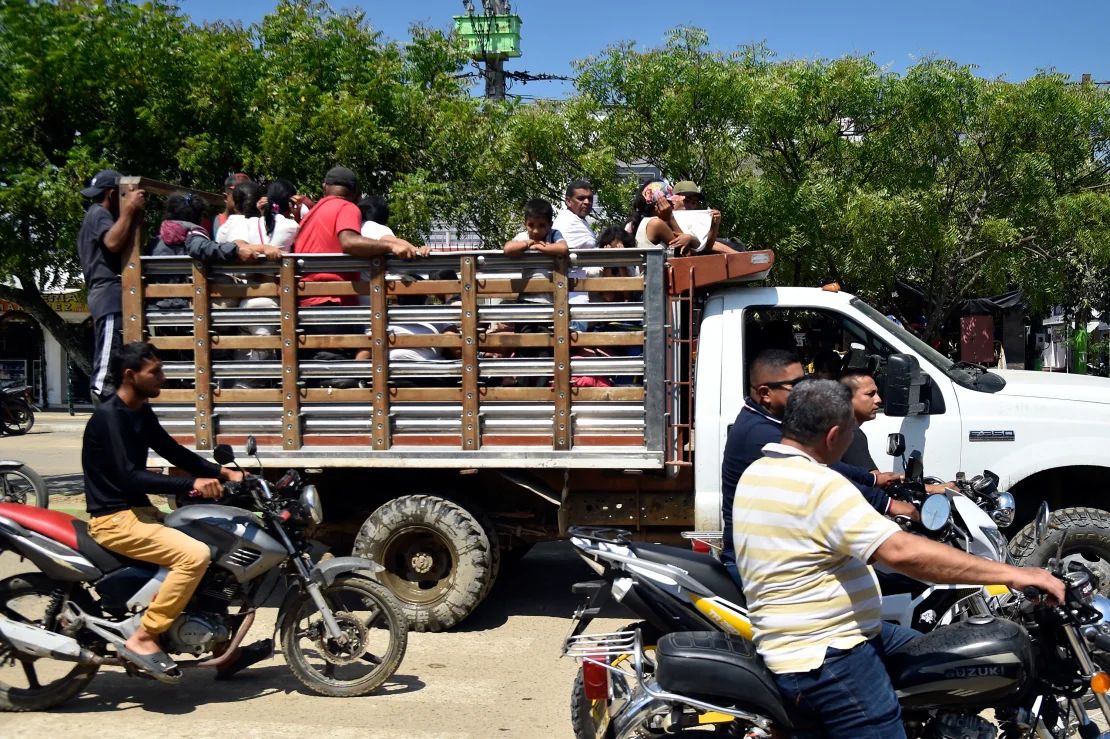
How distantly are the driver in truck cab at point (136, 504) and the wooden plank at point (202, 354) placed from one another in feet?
4.61

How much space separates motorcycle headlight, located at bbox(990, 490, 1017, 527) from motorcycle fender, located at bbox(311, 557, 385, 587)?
292cm

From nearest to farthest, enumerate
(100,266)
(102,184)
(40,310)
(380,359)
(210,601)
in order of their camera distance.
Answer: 1. (210,601)
2. (380,359)
3. (100,266)
4. (102,184)
5. (40,310)

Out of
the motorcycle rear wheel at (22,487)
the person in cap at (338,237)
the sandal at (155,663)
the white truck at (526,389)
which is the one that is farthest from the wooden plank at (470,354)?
the motorcycle rear wheel at (22,487)

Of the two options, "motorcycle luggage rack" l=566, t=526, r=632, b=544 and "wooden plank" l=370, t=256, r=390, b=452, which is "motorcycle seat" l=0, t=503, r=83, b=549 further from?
"motorcycle luggage rack" l=566, t=526, r=632, b=544

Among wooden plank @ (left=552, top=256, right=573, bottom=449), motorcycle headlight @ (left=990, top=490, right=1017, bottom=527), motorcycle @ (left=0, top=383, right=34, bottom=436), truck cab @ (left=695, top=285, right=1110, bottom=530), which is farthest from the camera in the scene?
motorcycle @ (left=0, top=383, right=34, bottom=436)

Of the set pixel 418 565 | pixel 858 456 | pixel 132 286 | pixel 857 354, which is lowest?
pixel 418 565

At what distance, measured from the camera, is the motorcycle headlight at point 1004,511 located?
459cm

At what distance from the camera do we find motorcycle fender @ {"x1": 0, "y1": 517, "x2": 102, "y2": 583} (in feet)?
16.5

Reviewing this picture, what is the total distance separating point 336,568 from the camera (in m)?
5.26

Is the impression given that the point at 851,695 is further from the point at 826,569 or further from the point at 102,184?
the point at 102,184

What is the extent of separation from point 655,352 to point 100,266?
3697mm

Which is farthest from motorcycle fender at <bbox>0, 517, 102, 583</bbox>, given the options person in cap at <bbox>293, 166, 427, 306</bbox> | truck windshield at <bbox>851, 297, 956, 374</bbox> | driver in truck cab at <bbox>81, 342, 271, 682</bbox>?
truck windshield at <bbox>851, 297, 956, 374</bbox>

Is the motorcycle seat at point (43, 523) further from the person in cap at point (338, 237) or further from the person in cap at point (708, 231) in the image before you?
the person in cap at point (708, 231)

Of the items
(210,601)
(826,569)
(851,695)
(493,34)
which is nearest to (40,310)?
(210,601)
